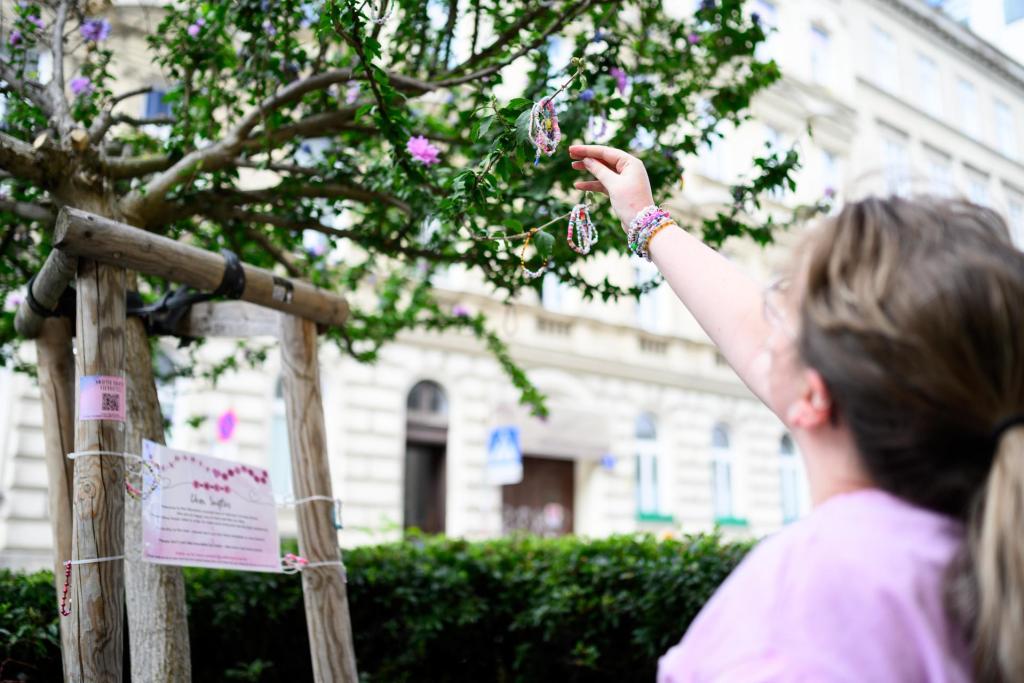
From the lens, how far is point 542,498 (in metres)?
15.3

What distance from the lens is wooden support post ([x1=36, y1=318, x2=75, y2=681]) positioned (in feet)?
10.6

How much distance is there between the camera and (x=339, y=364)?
1259 centimetres

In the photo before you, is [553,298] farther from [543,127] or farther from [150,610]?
[543,127]

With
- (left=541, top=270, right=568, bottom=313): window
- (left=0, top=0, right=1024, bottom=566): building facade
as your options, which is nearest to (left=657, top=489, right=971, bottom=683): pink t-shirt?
(left=0, top=0, right=1024, bottom=566): building facade

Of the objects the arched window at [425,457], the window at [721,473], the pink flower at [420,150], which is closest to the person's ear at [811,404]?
the pink flower at [420,150]

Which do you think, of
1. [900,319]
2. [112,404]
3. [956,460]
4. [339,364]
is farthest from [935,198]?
[339,364]

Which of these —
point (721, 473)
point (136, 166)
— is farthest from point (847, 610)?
point (721, 473)

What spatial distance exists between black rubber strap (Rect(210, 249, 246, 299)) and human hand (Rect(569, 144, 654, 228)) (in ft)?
5.64

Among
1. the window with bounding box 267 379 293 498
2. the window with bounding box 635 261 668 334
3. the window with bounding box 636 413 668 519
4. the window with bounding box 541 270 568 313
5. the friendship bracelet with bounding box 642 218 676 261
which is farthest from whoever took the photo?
the window with bounding box 635 261 668 334

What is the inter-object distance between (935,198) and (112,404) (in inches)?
95.4

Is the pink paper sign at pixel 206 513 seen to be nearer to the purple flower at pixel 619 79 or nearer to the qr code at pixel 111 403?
the qr code at pixel 111 403

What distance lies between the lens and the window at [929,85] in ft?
79.8

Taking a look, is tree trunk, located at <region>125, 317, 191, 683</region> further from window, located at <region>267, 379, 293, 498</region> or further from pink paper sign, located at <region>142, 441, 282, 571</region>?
window, located at <region>267, 379, 293, 498</region>

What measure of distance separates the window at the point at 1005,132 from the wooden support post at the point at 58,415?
27.0 meters
